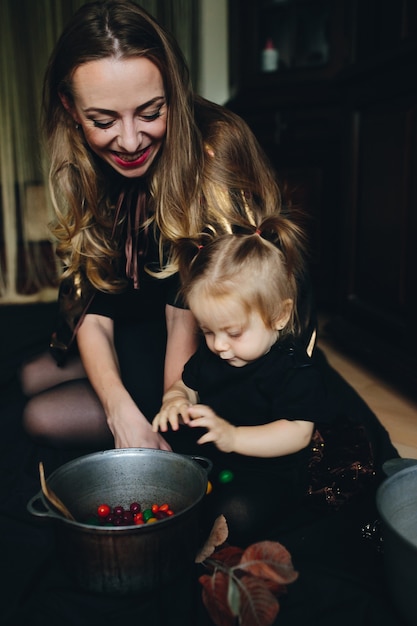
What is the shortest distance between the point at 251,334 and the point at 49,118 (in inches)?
24.0

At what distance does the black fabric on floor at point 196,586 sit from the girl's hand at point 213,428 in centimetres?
19

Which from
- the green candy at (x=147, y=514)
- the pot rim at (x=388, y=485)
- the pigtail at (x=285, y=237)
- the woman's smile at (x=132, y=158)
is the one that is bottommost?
the green candy at (x=147, y=514)

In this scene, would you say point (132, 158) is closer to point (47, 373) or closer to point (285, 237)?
point (285, 237)

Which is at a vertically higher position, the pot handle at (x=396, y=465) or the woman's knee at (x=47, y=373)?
the pot handle at (x=396, y=465)

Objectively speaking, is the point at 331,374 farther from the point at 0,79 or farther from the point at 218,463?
the point at 0,79

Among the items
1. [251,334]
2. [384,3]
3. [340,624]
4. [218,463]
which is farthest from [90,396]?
[384,3]

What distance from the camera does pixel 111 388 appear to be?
1257mm

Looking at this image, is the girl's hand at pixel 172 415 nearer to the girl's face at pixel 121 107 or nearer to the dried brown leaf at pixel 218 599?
the dried brown leaf at pixel 218 599

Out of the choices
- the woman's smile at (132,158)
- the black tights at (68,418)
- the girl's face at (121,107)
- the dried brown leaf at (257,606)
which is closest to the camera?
the dried brown leaf at (257,606)

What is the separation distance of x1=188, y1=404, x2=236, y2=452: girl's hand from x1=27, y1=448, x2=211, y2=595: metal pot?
52 mm

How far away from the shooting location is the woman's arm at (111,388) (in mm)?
1169

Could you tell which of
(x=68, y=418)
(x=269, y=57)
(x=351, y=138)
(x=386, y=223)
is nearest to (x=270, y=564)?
(x=68, y=418)

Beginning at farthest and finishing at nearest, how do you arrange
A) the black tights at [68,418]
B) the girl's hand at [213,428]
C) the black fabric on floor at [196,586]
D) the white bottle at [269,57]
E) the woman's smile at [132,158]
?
the white bottle at [269,57] < the black tights at [68,418] < the woman's smile at [132,158] < the girl's hand at [213,428] < the black fabric on floor at [196,586]

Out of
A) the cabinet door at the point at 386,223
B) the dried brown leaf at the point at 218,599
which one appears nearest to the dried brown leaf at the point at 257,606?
the dried brown leaf at the point at 218,599
